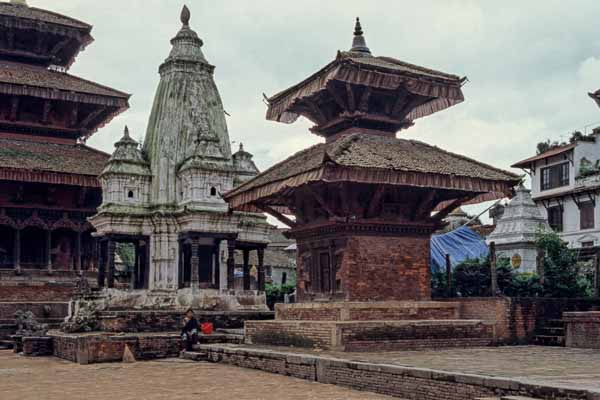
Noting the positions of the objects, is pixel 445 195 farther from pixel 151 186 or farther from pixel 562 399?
pixel 151 186

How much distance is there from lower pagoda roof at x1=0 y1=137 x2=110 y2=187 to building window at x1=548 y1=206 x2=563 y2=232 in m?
26.5

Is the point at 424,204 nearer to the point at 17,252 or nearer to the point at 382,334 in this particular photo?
the point at 382,334

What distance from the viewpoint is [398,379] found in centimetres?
1113

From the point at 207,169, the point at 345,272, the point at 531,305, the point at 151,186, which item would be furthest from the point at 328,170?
the point at 151,186

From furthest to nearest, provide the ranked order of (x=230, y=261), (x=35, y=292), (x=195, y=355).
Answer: (x=35, y=292) → (x=230, y=261) → (x=195, y=355)

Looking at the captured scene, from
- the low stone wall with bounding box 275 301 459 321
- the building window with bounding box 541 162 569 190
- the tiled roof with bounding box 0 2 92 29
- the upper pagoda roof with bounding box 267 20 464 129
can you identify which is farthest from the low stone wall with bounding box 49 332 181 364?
the building window with bounding box 541 162 569 190

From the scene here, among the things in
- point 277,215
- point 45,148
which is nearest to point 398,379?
point 277,215

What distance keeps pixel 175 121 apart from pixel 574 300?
18.8m

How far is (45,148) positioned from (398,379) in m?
25.1

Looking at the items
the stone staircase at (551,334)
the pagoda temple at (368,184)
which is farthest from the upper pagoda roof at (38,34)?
the stone staircase at (551,334)

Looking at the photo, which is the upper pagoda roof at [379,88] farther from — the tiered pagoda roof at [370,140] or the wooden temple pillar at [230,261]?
the wooden temple pillar at [230,261]

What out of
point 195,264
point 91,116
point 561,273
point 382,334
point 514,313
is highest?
point 91,116

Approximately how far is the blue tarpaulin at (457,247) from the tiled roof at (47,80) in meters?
14.8

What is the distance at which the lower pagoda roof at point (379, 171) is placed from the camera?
15812 mm
